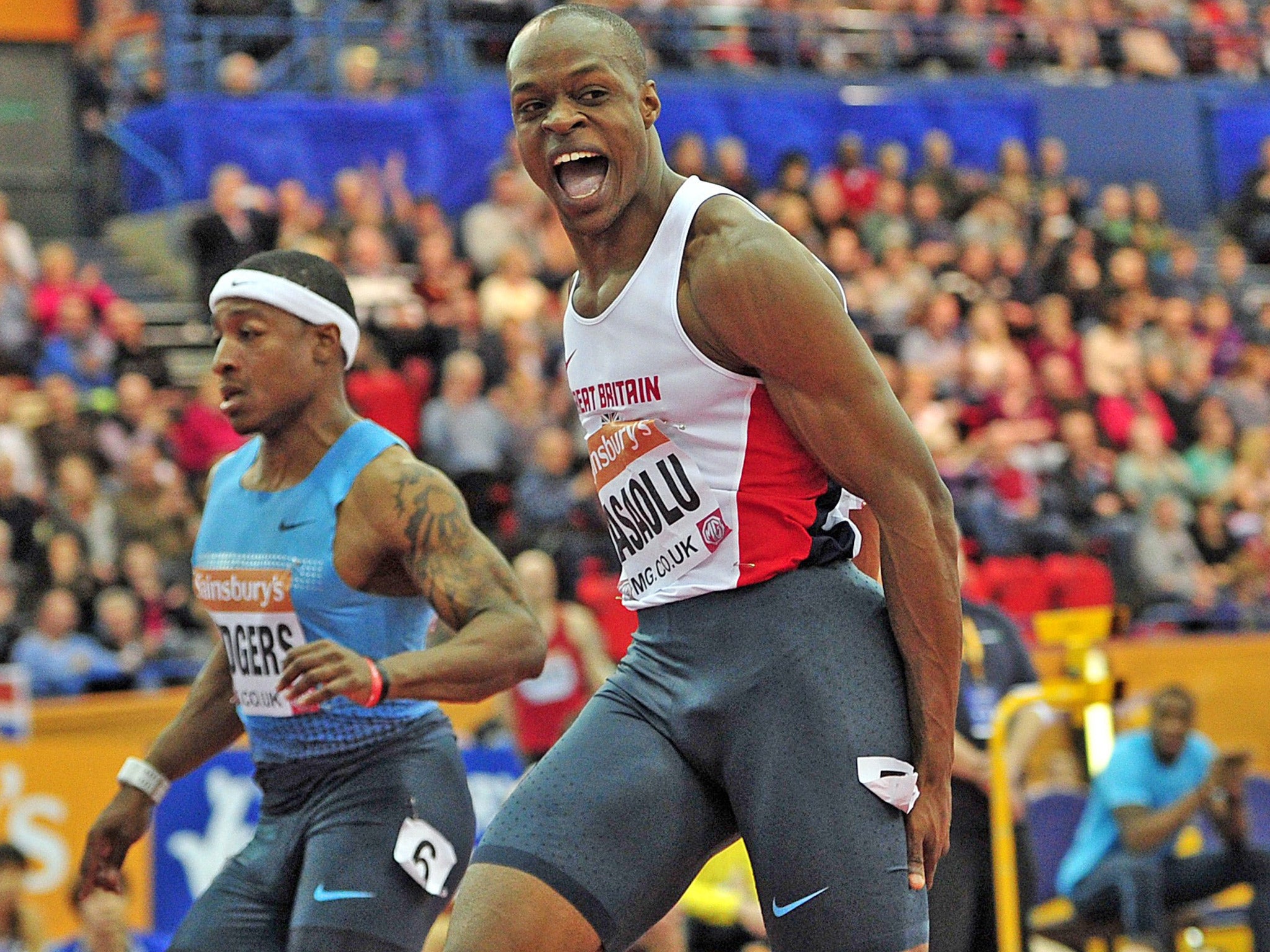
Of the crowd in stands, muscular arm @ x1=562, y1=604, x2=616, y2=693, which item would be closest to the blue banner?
the crowd in stands

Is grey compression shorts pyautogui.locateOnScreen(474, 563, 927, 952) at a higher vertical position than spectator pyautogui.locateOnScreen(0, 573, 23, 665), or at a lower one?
higher

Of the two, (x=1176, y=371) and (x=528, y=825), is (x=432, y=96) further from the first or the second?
(x=528, y=825)

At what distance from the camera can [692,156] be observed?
677 inches

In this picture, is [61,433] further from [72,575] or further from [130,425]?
[72,575]

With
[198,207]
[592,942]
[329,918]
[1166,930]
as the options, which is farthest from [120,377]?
[592,942]

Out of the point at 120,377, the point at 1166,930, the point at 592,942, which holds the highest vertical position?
the point at 592,942

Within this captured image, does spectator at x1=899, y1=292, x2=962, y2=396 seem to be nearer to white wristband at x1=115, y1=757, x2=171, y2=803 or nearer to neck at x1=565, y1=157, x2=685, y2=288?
white wristband at x1=115, y1=757, x2=171, y2=803

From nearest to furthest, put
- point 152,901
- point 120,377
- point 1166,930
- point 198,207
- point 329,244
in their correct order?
1. point 152,901
2. point 1166,930
3. point 120,377
4. point 329,244
5. point 198,207

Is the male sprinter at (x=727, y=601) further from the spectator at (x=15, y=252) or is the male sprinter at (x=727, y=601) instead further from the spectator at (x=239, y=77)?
the spectator at (x=239, y=77)

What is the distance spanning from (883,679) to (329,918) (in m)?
1.48

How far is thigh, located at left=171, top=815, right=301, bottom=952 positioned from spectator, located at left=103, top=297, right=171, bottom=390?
8786mm

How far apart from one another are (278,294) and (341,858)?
1.44 m

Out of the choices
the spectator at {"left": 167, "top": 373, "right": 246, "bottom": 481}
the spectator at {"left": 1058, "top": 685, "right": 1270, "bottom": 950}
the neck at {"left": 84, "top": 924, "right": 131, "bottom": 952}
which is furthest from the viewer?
the spectator at {"left": 167, "top": 373, "right": 246, "bottom": 481}

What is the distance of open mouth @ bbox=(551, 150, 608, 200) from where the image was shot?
3.73 metres
